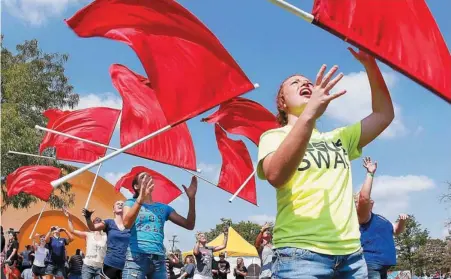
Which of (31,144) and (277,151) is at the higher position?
(31,144)

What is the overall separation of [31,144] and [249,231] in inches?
3100

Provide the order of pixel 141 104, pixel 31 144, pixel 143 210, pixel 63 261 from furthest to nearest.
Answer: pixel 31 144 → pixel 63 261 → pixel 141 104 → pixel 143 210

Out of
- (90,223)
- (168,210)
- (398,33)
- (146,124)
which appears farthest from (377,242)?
(146,124)

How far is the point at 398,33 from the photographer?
394cm

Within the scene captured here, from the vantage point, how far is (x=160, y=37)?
25.0 ft

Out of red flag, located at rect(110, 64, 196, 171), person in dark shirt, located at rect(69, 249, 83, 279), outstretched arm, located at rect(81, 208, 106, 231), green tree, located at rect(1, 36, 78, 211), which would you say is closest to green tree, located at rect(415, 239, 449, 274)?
green tree, located at rect(1, 36, 78, 211)

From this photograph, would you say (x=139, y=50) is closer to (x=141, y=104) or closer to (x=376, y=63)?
(x=141, y=104)

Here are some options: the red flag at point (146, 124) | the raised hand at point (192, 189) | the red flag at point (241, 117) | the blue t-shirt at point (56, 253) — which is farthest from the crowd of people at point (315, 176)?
the blue t-shirt at point (56, 253)

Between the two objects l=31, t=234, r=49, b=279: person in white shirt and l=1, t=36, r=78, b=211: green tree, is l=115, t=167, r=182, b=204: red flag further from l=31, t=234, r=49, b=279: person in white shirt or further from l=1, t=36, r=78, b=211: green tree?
l=1, t=36, r=78, b=211: green tree

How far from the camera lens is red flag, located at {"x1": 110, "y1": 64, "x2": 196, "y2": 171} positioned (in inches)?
431

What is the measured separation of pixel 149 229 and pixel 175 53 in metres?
2.51

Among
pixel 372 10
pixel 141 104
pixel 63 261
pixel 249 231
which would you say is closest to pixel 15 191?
pixel 63 261

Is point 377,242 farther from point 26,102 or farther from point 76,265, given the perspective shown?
point 26,102

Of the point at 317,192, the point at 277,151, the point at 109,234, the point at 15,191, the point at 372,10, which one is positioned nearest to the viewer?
the point at 277,151
